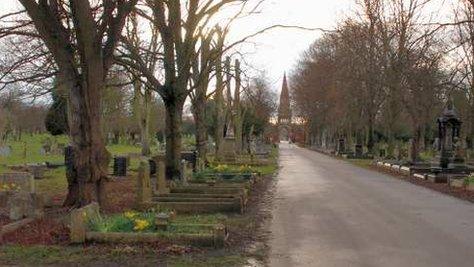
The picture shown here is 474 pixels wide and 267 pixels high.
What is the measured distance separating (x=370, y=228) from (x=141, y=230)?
14.9 feet

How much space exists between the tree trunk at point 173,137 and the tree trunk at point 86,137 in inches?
324

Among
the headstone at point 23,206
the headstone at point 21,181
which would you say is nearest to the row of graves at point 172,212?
the headstone at point 23,206

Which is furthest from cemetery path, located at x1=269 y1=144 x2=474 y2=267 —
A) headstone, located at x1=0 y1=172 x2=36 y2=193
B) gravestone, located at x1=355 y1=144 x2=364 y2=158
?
gravestone, located at x1=355 y1=144 x2=364 y2=158

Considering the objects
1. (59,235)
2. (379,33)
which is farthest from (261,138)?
(59,235)

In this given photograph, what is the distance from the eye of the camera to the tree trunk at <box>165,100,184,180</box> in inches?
841

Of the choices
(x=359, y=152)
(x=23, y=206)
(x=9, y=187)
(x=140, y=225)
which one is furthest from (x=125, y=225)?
(x=359, y=152)

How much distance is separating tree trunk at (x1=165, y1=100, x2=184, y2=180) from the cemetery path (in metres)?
3.64

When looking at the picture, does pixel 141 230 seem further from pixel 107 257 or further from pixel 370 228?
pixel 370 228

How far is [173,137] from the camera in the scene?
855 inches

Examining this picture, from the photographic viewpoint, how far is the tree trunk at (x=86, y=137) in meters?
12.8

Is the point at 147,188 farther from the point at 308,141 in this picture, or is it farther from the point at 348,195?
the point at 308,141

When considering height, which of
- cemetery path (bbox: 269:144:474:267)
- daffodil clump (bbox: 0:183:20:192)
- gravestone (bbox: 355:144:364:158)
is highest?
gravestone (bbox: 355:144:364:158)

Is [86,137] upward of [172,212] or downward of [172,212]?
upward

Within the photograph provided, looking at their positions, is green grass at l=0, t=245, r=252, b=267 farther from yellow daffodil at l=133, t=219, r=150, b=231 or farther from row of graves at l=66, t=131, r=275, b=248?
yellow daffodil at l=133, t=219, r=150, b=231
